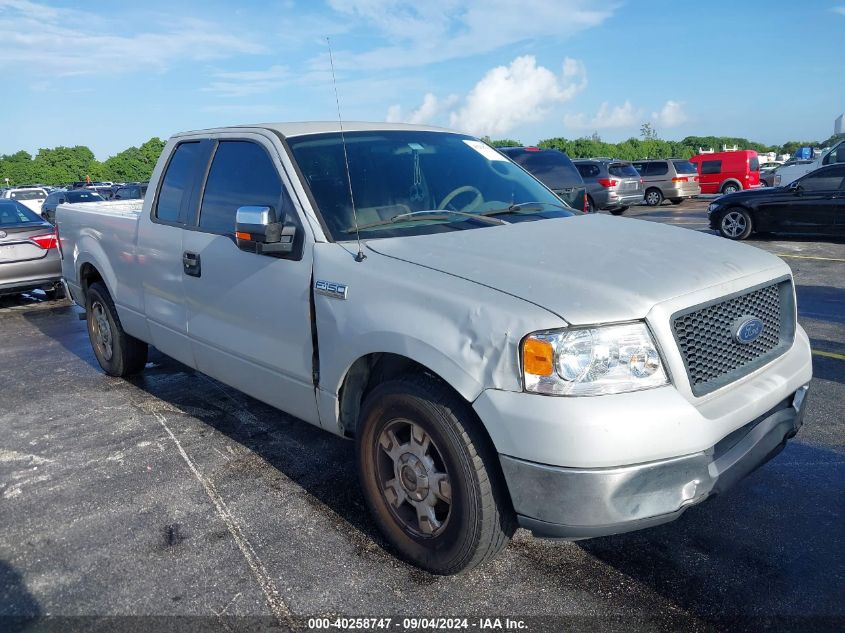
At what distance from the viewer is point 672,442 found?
2.42m

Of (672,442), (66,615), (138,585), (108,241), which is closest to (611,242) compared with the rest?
(672,442)

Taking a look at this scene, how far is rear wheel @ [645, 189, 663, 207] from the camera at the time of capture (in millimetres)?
25031

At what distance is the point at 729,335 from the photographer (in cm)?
277

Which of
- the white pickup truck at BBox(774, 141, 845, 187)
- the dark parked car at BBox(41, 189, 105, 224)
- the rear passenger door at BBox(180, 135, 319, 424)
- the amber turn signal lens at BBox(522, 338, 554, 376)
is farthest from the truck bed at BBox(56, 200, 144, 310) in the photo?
the dark parked car at BBox(41, 189, 105, 224)

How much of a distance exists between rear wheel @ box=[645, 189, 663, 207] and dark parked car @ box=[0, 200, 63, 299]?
20473 mm

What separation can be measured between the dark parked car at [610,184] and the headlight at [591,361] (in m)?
18.2

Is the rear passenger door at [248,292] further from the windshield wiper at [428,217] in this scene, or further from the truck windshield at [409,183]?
the windshield wiper at [428,217]

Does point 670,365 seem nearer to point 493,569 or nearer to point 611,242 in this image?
point 611,242

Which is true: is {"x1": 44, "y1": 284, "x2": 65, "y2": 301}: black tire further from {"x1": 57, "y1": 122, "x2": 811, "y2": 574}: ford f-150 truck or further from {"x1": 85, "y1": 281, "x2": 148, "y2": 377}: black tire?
{"x1": 57, "y1": 122, "x2": 811, "y2": 574}: ford f-150 truck

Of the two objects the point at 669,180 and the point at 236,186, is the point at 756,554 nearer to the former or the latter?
the point at 236,186

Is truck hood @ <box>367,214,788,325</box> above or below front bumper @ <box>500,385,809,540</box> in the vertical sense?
above

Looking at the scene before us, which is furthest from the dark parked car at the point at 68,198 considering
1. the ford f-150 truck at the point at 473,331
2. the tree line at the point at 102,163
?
the tree line at the point at 102,163

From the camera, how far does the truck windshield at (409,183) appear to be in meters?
3.50

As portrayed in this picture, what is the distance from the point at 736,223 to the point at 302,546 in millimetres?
13110
